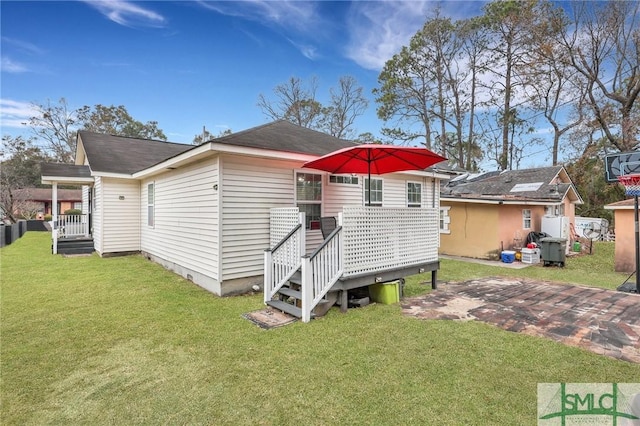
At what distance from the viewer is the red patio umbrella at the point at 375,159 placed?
5131 millimetres

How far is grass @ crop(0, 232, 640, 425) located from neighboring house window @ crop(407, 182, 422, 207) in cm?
492

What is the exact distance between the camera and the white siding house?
19.6 feet

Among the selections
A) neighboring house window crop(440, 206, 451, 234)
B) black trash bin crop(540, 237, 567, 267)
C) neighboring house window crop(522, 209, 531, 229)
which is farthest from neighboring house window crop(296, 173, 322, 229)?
neighboring house window crop(522, 209, 531, 229)

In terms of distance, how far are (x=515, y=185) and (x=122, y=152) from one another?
17.3 m

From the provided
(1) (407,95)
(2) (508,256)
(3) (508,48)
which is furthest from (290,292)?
(3) (508,48)

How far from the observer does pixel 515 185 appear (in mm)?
14633

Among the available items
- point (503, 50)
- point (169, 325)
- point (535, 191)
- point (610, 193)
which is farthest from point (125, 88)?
point (610, 193)

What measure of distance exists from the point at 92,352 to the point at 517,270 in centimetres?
1027

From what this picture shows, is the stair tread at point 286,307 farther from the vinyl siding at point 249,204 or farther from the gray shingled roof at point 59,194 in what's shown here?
the gray shingled roof at point 59,194

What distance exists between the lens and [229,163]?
19.4 ft

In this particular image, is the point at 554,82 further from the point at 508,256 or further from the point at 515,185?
the point at 508,256

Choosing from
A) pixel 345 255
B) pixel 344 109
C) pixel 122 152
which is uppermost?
pixel 344 109

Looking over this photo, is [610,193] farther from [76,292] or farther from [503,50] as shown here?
[76,292]

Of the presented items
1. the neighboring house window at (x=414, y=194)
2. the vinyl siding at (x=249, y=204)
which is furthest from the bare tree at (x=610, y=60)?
the vinyl siding at (x=249, y=204)
